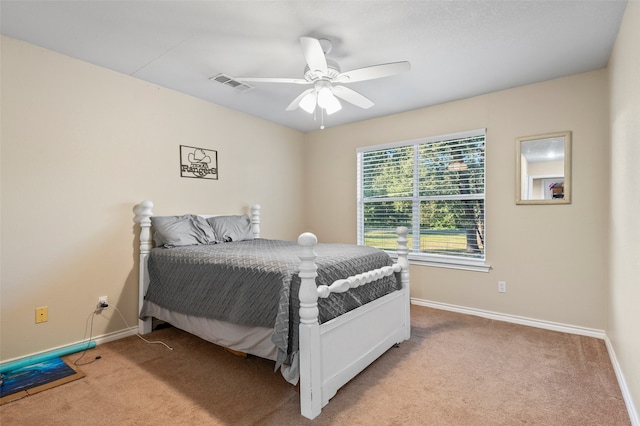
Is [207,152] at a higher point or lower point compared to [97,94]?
lower

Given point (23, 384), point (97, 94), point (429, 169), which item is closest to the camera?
point (23, 384)

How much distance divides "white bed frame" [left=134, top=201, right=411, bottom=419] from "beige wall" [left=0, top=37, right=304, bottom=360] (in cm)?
204

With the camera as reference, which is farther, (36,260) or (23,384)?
(36,260)

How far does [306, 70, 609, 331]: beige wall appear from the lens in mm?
2871

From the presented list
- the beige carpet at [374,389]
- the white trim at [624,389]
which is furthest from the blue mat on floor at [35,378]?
the white trim at [624,389]

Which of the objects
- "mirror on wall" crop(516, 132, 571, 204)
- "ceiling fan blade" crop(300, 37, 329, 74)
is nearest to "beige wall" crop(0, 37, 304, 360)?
"ceiling fan blade" crop(300, 37, 329, 74)

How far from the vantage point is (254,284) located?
2.04 m

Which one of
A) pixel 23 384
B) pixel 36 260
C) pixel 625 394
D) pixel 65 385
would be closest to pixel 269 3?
pixel 36 260

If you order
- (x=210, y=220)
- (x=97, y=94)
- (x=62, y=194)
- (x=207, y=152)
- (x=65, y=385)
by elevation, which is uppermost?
(x=97, y=94)

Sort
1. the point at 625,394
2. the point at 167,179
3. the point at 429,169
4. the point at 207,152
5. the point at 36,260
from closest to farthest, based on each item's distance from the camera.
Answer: the point at 625,394 < the point at 36,260 < the point at 167,179 < the point at 207,152 < the point at 429,169

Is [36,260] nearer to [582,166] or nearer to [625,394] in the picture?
[625,394]

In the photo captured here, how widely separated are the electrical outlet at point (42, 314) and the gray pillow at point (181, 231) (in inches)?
36.3

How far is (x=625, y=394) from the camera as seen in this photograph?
1902mm

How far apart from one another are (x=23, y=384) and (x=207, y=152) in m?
2.46
